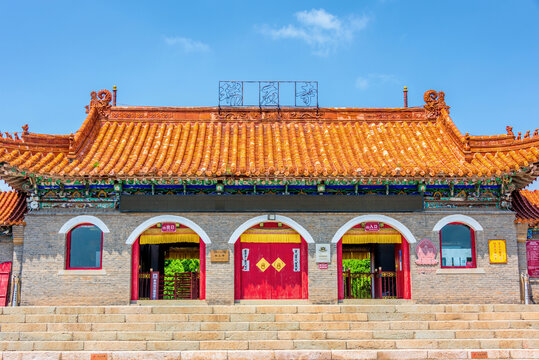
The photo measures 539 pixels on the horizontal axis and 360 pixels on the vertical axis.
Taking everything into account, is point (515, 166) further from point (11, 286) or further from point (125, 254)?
point (11, 286)

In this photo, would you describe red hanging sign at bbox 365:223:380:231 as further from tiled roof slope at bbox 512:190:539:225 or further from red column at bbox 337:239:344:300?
tiled roof slope at bbox 512:190:539:225

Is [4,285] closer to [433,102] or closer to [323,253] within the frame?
[323,253]

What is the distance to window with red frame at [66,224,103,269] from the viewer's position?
44.5 feet

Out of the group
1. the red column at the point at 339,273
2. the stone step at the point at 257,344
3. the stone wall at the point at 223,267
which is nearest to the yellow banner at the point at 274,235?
the stone wall at the point at 223,267

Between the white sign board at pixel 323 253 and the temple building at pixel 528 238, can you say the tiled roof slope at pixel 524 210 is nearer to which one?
the temple building at pixel 528 238

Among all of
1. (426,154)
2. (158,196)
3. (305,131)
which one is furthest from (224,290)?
(426,154)

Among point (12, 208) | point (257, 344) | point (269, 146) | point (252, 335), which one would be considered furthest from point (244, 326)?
point (12, 208)

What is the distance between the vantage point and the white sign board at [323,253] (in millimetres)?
13508

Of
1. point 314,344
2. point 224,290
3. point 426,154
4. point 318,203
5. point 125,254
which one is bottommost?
point 314,344

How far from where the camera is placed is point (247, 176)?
12711 millimetres

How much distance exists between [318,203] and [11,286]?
27.6ft

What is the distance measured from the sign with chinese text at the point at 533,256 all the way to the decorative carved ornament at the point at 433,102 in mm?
4709

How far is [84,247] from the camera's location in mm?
13625

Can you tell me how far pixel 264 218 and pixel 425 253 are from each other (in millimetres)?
4375
